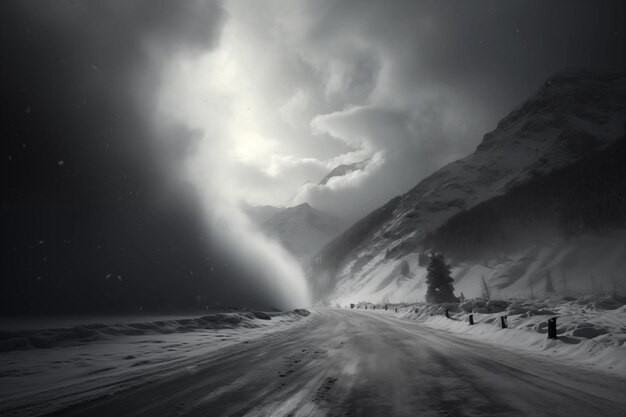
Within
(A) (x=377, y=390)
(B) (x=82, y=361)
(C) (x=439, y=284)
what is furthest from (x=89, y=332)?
(C) (x=439, y=284)

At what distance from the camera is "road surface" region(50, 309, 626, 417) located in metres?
5.16

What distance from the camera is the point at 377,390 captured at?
630 centimetres

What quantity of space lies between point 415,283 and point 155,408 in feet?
458

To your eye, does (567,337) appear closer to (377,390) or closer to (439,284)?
(377,390)

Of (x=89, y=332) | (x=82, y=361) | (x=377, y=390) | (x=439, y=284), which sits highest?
(x=439, y=284)

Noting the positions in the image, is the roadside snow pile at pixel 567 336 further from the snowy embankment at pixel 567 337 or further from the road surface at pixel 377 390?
the road surface at pixel 377 390

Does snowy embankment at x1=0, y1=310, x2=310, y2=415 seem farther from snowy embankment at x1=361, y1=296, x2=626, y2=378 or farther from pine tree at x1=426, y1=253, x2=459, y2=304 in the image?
pine tree at x1=426, y1=253, x2=459, y2=304

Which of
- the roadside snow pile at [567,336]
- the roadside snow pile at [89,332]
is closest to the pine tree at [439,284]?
the roadside snow pile at [567,336]

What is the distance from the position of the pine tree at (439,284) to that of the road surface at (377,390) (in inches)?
2104

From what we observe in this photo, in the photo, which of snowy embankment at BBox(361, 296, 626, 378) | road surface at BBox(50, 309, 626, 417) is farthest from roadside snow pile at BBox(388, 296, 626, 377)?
road surface at BBox(50, 309, 626, 417)

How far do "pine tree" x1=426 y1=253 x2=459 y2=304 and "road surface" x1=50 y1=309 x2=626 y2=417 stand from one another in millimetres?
53448

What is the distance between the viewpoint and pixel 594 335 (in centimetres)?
1188

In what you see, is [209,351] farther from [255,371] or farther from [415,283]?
[415,283]

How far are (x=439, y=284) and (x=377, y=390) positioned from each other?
58.9 meters
